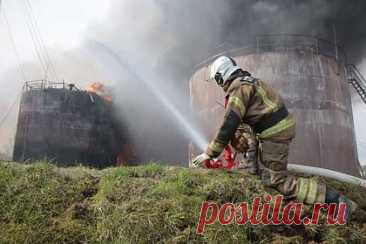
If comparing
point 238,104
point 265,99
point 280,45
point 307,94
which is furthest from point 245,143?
point 280,45

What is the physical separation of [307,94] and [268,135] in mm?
11517

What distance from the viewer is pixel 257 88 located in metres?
3.58

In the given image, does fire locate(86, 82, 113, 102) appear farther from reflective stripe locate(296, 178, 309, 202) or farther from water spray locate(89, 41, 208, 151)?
reflective stripe locate(296, 178, 309, 202)

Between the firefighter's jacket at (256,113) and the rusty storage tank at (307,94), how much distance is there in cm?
1021

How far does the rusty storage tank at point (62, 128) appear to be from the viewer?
728 inches

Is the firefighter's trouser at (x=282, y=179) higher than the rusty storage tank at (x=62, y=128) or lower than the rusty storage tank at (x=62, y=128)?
lower

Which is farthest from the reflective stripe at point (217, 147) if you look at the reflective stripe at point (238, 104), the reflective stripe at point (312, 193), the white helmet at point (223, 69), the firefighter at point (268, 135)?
the reflective stripe at point (312, 193)

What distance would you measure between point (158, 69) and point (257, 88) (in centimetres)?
2029

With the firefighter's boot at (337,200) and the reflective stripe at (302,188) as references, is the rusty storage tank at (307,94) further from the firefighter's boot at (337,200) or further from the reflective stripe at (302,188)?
the reflective stripe at (302,188)

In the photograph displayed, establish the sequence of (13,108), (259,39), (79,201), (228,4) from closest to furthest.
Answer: (79,201) < (259,39) < (228,4) < (13,108)

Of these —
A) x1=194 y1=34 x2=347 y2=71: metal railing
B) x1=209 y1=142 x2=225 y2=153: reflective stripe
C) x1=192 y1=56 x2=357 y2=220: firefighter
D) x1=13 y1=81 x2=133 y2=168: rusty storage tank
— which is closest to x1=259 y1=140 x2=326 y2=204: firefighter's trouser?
x1=192 y1=56 x2=357 y2=220: firefighter

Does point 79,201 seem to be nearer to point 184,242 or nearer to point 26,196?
point 26,196

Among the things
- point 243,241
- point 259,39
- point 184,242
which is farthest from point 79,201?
point 259,39

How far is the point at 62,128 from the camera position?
1900 centimetres
